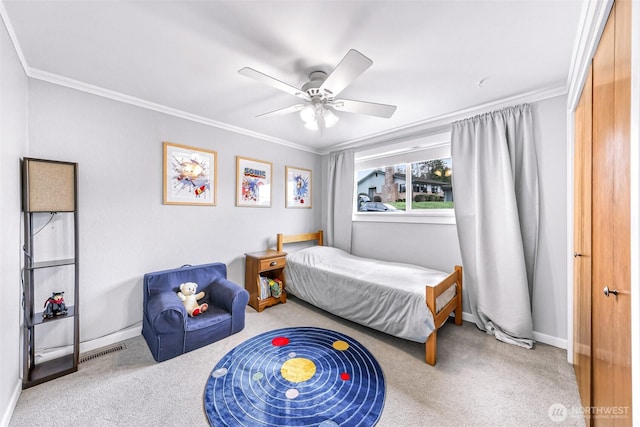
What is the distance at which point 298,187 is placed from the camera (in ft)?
13.6

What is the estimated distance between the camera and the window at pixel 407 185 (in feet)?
10.2

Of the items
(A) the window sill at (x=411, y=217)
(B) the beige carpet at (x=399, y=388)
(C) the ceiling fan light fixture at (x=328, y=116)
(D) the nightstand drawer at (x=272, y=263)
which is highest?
(C) the ceiling fan light fixture at (x=328, y=116)

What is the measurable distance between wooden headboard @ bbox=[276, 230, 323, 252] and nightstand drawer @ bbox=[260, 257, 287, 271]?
28 centimetres

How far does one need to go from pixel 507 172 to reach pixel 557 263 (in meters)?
0.96

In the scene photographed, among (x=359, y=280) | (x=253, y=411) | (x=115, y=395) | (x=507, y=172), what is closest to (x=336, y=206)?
(x=359, y=280)

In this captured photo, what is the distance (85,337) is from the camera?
7.48 feet

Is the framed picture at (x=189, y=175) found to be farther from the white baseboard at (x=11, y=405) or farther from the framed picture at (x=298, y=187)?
the white baseboard at (x=11, y=405)

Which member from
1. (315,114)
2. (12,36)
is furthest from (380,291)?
(12,36)

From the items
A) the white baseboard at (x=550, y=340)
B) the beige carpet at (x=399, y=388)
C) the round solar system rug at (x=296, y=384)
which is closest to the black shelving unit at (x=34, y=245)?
the beige carpet at (x=399, y=388)

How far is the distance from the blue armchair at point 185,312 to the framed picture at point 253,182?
98 cm

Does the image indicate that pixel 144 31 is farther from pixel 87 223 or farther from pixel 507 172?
pixel 507 172

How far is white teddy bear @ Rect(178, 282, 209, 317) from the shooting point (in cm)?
250

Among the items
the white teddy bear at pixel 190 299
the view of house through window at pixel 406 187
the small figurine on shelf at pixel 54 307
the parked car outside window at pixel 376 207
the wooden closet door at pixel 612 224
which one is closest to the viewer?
the wooden closet door at pixel 612 224

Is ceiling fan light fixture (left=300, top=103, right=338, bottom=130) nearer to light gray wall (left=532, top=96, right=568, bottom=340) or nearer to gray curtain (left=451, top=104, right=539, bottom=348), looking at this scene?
gray curtain (left=451, top=104, right=539, bottom=348)
